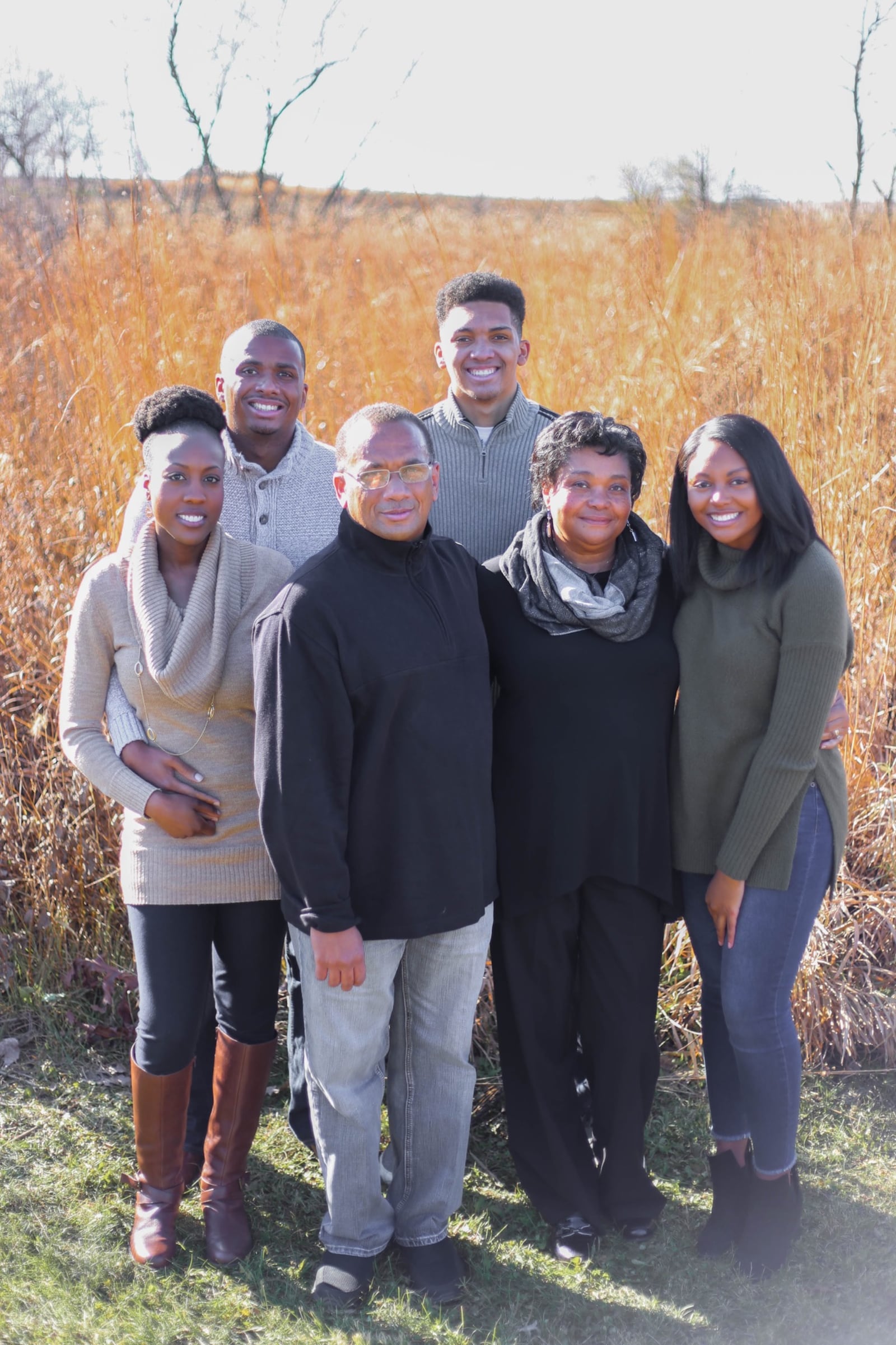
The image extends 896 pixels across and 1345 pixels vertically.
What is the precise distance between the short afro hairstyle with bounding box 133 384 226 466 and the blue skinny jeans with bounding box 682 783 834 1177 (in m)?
1.48

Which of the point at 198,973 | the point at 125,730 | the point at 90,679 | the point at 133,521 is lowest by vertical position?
the point at 198,973

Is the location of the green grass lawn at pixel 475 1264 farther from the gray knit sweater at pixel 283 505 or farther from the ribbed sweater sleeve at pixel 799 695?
the gray knit sweater at pixel 283 505

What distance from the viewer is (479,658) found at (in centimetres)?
230

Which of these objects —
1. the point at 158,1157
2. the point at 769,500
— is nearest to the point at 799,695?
the point at 769,500

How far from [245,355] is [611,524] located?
982 mm

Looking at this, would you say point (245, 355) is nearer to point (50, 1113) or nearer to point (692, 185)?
point (50, 1113)

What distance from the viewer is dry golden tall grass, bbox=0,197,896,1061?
3.62m

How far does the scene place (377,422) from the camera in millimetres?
2215

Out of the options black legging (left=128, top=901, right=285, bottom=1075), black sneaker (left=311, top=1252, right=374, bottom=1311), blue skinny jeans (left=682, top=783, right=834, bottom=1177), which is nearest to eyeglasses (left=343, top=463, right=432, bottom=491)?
black legging (left=128, top=901, right=285, bottom=1075)

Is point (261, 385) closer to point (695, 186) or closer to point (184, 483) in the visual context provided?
point (184, 483)

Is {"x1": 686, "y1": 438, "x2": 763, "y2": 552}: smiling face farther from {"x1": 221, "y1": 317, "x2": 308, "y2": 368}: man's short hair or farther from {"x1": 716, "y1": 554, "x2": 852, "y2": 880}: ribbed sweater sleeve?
{"x1": 221, "y1": 317, "x2": 308, "y2": 368}: man's short hair

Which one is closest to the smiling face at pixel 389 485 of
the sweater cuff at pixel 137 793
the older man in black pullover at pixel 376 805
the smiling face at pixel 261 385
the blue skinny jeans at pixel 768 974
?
the older man in black pullover at pixel 376 805

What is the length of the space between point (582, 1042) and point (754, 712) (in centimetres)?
93

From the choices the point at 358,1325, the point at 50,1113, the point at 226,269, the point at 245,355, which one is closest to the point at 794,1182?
the point at 358,1325
